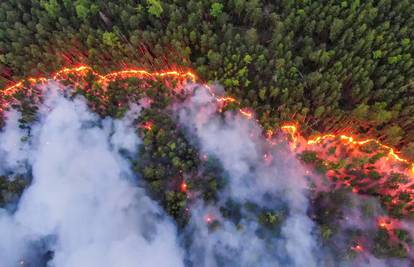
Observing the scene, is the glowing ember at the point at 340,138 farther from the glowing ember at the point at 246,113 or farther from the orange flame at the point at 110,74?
the orange flame at the point at 110,74

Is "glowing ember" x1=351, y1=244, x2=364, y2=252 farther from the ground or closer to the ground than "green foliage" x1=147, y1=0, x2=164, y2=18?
closer to the ground

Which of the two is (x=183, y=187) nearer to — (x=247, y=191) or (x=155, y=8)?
(x=247, y=191)

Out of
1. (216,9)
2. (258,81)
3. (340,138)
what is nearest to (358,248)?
(340,138)

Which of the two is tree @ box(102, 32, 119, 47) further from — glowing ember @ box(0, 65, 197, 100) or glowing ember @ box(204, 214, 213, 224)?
glowing ember @ box(204, 214, 213, 224)

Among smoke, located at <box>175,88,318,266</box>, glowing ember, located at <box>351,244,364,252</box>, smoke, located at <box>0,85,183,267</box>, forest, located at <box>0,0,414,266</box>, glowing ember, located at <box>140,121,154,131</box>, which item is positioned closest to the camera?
glowing ember, located at <box>351,244,364,252</box>

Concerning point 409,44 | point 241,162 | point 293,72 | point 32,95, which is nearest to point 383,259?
point 241,162

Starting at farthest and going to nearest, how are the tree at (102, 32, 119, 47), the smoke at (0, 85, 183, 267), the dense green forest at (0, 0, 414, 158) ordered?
the tree at (102, 32, 119, 47), the dense green forest at (0, 0, 414, 158), the smoke at (0, 85, 183, 267)

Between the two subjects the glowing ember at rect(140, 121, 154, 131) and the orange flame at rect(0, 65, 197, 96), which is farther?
the orange flame at rect(0, 65, 197, 96)

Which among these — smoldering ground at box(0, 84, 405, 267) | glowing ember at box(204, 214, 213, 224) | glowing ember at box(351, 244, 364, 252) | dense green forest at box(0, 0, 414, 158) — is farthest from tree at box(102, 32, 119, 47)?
glowing ember at box(351, 244, 364, 252)
